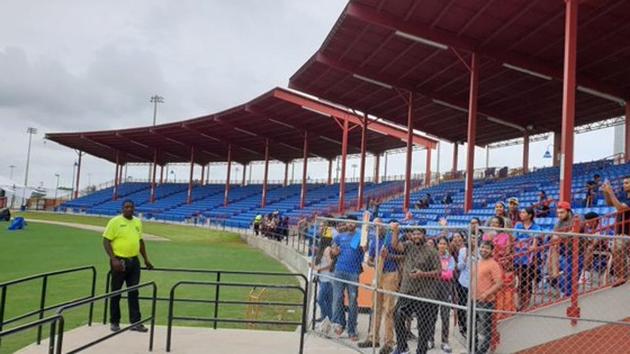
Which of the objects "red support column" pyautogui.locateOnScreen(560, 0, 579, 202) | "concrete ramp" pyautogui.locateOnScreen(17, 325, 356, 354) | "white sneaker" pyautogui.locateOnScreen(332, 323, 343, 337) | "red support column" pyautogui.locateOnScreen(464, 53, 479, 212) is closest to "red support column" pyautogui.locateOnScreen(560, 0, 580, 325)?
"red support column" pyautogui.locateOnScreen(560, 0, 579, 202)

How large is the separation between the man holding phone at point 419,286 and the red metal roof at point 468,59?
27.1ft

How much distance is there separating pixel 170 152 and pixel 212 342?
51061 mm

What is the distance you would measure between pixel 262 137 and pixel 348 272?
34.5m

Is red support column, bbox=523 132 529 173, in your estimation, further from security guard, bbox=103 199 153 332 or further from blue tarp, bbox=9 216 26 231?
blue tarp, bbox=9 216 26 231

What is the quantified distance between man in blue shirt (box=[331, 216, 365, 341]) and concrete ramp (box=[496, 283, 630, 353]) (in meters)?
2.02

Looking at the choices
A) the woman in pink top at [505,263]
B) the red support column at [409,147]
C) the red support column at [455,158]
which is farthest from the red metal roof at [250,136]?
the woman in pink top at [505,263]

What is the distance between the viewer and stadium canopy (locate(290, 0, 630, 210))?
14289 millimetres

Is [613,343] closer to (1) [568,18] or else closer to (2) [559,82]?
(1) [568,18]

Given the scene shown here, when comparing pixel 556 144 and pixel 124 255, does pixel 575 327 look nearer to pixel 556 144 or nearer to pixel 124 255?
pixel 124 255

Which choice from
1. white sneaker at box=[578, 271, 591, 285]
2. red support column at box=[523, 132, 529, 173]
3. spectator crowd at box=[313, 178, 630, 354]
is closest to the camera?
spectator crowd at box=[313, 178, 630, 354]

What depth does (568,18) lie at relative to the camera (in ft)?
36.5

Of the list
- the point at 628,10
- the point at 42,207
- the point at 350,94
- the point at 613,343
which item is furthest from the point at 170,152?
the point at 613,343

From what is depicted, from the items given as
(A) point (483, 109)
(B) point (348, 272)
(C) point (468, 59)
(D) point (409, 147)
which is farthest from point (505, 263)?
(A) point (483, 109)

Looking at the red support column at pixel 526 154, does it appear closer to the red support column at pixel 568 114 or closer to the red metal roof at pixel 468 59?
the red metal roof at pixel 468 59
